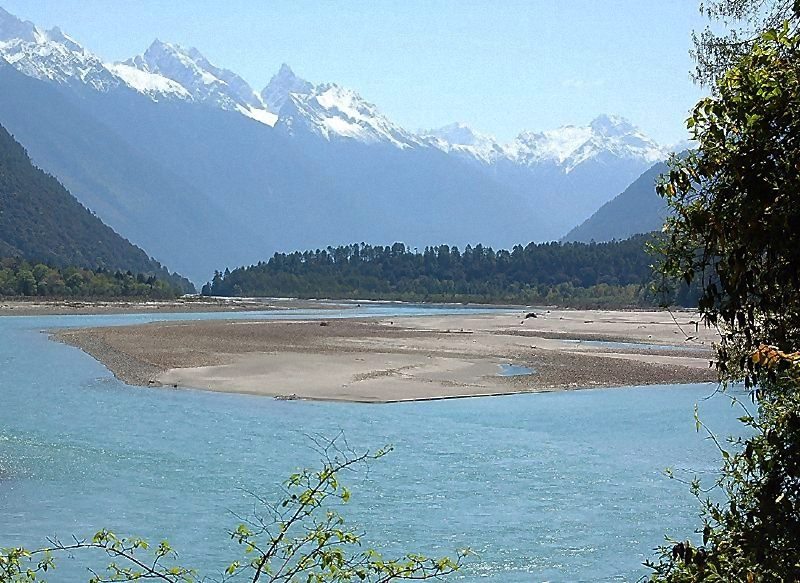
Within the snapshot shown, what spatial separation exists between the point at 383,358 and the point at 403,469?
21065 mm

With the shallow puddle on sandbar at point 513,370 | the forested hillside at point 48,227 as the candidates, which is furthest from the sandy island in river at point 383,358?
the forested hillside at point 48,227

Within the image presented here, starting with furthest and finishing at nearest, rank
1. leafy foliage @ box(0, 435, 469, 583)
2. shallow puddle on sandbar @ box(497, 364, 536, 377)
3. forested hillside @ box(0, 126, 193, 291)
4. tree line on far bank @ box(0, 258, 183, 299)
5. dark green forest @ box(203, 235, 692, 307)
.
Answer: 1. forested hillside @ box(0, 126, 193, 291)
2. dark green forest @ box(203, 235, 692, 307)
3. tree line on far bank @ box(0, 258, 183, 299)
4. shallow puddle on sandbar @ box(497, 364, 536, 377)
5. leafy foliage @ box(0, 435, 469, 583)

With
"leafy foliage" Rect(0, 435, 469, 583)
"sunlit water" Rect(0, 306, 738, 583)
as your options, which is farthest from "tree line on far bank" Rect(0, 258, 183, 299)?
"leafy foliage" Rect(0, 435, 469, 583)

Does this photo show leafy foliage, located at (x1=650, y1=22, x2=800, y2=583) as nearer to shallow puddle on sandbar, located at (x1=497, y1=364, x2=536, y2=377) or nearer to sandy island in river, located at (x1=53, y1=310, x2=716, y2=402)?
sandy island in river, located at (x1=53, y1=310, x2=716, y2=402)

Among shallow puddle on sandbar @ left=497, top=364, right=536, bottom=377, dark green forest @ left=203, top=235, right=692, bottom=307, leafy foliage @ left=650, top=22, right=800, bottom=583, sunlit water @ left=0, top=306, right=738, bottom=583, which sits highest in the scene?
dark green forest @ left=203, top=235, right=692, bottom=307

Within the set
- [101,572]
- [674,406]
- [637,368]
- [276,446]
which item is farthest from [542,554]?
[637,368]

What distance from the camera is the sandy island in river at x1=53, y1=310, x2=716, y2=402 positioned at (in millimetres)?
30234

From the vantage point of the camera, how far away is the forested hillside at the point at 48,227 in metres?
140

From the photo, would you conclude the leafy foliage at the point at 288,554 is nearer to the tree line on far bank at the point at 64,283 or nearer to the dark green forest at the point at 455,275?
the tree line on far bank at the point at 64,283

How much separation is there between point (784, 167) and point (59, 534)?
37.8 feet

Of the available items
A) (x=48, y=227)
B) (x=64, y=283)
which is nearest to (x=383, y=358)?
(x=64, y=283)

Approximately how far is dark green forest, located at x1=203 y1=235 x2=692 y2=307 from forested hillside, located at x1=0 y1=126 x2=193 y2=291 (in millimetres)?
15873

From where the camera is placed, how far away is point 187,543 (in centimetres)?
1313

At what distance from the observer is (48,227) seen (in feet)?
482
